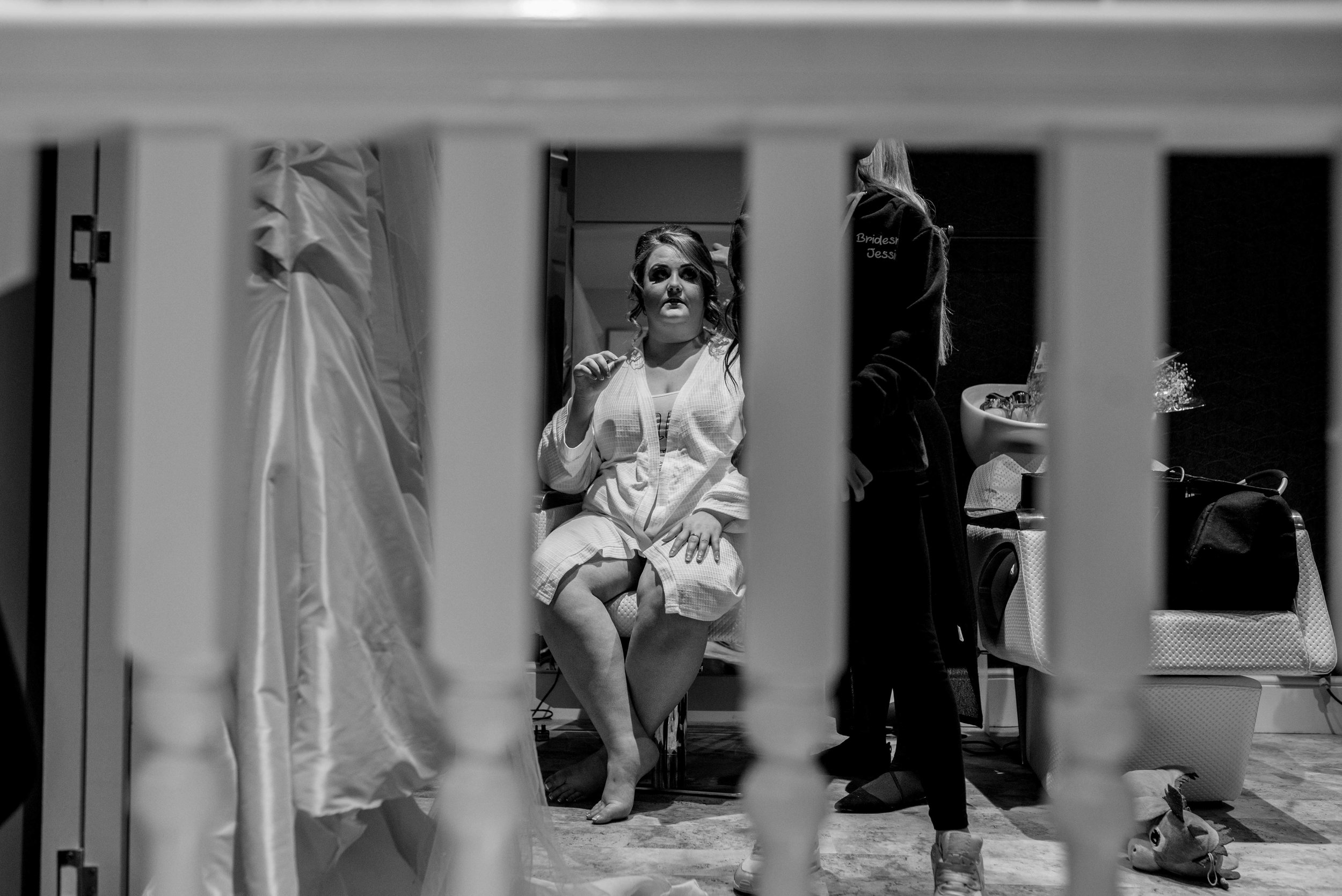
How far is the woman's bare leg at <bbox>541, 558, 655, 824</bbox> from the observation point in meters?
2.41

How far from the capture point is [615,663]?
2465 mm

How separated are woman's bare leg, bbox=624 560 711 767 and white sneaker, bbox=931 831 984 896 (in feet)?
2.71

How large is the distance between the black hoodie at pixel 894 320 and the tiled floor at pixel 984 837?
0.75 meters

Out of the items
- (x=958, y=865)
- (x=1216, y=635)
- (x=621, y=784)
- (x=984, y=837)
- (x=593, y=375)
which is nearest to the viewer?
(x=958, y=865)

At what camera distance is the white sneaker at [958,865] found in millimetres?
1717

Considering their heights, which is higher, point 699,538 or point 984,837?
point 699,538

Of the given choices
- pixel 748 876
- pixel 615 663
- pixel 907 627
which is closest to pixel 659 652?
pixel 615 663

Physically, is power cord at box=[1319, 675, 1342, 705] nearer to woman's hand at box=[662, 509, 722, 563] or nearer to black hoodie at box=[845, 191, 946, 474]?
woman's hand at box=[662, 509, 722, 563]

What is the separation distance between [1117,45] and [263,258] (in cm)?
103

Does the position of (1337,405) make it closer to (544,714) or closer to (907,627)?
(907,627)

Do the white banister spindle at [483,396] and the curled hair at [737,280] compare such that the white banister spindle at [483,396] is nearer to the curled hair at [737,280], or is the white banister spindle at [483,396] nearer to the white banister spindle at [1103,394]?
the white banister spindle at [1103,394]

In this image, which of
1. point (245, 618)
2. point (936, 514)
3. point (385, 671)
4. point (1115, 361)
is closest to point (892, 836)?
point (936, 514)

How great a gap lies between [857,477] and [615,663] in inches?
36.5

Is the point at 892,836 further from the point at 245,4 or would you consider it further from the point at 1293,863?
the point at 245,4
